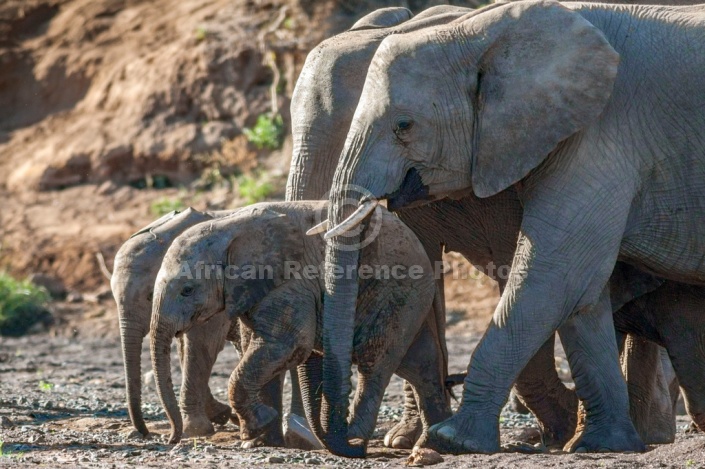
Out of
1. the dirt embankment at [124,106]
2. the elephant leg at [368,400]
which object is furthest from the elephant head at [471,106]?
the dirt embankment at [124,106]

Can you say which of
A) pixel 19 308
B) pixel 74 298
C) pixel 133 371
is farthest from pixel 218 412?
pixel 74 298

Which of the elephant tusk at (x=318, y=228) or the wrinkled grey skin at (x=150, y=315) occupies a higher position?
the elephant tusk at (x=318, y=228)

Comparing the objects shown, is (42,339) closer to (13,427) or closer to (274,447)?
(13,427)

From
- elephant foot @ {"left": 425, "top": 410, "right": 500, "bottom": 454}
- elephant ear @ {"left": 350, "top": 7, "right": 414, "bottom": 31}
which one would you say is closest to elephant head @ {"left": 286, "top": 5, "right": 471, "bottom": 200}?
elephant ear @ {"left": 350, "top": 7, "right": 414, "bottom": 31}

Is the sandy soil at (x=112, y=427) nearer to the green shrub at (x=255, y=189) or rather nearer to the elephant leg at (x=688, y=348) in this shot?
the elephant leg at (x=688, y=348)

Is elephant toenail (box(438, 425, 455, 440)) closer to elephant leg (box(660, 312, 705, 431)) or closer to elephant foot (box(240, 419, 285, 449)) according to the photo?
elephant foot (box(240, 419, 285, 449))

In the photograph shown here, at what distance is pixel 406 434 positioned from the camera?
8945 mm

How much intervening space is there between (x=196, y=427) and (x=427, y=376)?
4.91 feet

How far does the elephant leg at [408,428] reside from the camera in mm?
8898

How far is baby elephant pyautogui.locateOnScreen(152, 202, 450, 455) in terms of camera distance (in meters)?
8.01

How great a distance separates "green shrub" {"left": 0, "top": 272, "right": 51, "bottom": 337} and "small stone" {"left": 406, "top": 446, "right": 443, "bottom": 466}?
8758mm

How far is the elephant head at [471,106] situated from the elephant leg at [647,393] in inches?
84.3

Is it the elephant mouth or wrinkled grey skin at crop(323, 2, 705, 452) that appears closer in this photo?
wrinkled grey skin at crop(323, 2, 705, 452)

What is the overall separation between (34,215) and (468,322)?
20.2 ft
